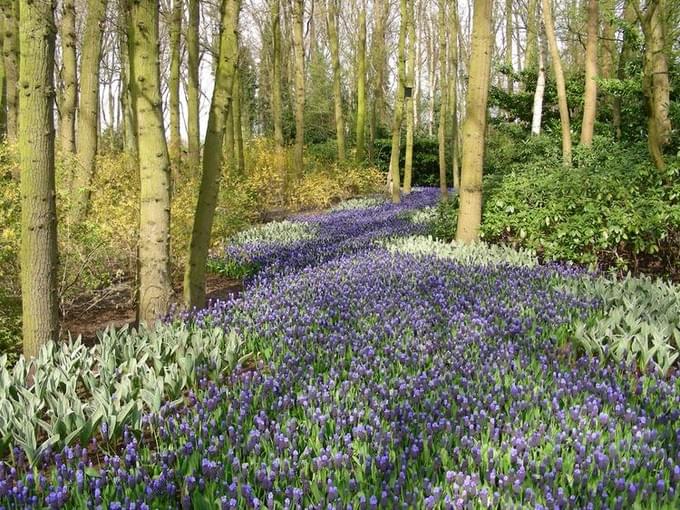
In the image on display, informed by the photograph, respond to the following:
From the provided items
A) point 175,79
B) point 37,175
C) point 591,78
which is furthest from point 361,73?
point 37,175

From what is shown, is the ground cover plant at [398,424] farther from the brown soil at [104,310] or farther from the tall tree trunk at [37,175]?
the brown soil at [104,310]

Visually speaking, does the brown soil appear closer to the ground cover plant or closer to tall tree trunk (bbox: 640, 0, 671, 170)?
the ground cover plant

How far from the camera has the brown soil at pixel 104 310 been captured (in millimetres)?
6695

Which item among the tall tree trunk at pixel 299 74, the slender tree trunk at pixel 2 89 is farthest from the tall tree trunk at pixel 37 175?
the tall tree trunk at pixel 299 74

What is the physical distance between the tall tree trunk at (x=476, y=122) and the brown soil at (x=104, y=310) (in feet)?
10.8

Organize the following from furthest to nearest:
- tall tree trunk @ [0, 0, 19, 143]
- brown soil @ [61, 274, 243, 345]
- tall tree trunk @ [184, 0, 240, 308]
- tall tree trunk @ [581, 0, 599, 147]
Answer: tall tree trunk @ [581, 0, 599, 147]
tall tree trunk @ [0, 0, 19, 143]
brown soil @ [61, 274, 243, 345]
tall tree trunk @ [184, 0, 240, 308]

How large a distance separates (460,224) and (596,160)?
2699 mm

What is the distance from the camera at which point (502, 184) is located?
9.13 meters

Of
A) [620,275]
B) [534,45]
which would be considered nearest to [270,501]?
[620,275]

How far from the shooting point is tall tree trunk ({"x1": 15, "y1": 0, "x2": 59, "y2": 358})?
4168 mm

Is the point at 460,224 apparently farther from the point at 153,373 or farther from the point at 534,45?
the point at 534,45

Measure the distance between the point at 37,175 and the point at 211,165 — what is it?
1.98m

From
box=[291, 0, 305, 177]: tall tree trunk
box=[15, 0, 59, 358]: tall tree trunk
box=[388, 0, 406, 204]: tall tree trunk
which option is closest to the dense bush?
box=[15, 0, 59, 358]: tall tree trunk

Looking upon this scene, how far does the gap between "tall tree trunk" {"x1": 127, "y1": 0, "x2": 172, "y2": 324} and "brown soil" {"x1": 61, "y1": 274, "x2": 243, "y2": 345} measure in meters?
0.35
